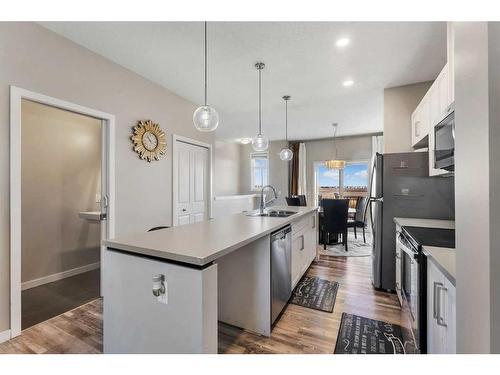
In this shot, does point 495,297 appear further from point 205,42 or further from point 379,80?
point 379,80

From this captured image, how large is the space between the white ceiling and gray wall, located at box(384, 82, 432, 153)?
15 centimetres

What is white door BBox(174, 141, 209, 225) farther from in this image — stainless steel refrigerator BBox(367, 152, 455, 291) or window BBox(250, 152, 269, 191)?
window BBox(250, 152, 269, 191)

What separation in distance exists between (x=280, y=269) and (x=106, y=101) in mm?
2556

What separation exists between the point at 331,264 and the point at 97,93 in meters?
3.81

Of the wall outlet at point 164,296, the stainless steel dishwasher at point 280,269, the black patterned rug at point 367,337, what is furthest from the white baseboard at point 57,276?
the black patterned rug at point 367,337

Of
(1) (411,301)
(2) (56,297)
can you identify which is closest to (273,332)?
(1) (411,301)

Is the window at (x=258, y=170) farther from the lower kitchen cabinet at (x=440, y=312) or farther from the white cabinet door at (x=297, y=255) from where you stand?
the lower kitchen cabinet at (x=440, y=312)

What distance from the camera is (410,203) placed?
2516mm

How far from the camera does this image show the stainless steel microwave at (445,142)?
4.67 ft

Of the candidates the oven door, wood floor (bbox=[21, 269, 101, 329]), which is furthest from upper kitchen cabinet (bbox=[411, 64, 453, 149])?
wood floor (bbox=[21, 269, 101, 329])

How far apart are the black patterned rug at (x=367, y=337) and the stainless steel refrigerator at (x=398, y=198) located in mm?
776
